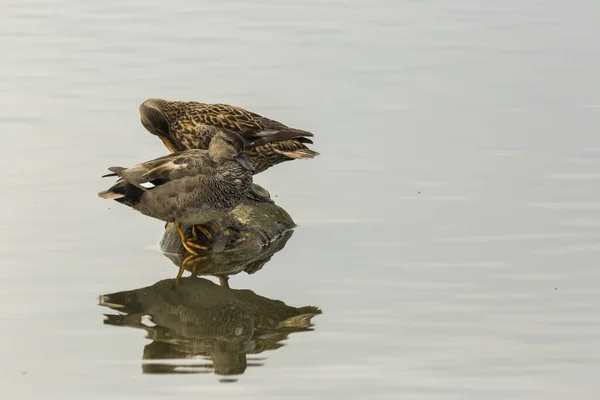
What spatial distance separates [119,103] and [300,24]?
5.18 m

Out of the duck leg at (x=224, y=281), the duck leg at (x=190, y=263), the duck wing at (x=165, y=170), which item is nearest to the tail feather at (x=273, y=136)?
the duck wing at (x=165, y=170)

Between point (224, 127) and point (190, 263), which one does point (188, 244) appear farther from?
point (224, 127)

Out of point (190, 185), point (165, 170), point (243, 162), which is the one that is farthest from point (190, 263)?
point (243, 162)

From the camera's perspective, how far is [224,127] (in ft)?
43.1

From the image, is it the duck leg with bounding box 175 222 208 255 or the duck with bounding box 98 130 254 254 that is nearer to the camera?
the duck with bounding box 98 130 254 254

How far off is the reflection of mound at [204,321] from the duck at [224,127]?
88.3 inches

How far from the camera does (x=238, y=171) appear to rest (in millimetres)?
11781

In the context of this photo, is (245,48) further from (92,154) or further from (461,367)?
(461,367)

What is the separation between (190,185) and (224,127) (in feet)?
5.22

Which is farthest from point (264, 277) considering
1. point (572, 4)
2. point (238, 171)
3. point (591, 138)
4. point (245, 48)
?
point (572, 4)

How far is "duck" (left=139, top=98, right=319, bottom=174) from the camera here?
42.9 ft

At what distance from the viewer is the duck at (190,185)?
1164cm

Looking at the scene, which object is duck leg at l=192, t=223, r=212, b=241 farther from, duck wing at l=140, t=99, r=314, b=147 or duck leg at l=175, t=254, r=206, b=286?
duck wing at l=140, t=99, r=314, b=147

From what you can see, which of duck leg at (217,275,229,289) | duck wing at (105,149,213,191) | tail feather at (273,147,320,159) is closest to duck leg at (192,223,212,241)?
duck wing at (105,149,213,191)
